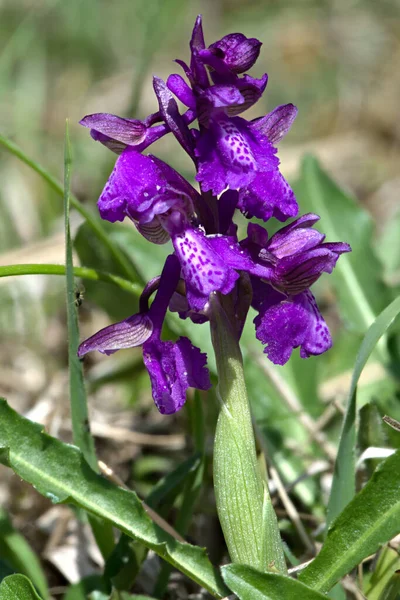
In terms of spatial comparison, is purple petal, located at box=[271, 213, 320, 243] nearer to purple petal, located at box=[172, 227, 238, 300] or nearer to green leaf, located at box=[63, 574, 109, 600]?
purple petal, located at box=[172, 227, 238, 300]

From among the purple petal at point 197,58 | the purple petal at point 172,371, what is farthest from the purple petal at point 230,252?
the purple petal at point 197,58

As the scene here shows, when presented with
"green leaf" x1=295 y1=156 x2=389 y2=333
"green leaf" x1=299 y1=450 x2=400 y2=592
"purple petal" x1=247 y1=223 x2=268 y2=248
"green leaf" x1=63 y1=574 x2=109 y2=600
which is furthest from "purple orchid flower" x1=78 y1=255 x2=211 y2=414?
"green leaf" x1=295 y1=156 x2=389 y2=333

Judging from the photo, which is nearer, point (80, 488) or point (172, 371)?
point (172, 371)

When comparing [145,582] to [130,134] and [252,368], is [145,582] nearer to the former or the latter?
[252,368]

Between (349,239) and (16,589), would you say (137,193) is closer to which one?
(16,589)

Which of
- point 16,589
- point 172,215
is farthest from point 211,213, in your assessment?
point 16,589

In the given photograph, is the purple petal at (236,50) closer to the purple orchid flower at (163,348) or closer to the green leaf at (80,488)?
the purple orchid flower at (163,348)
